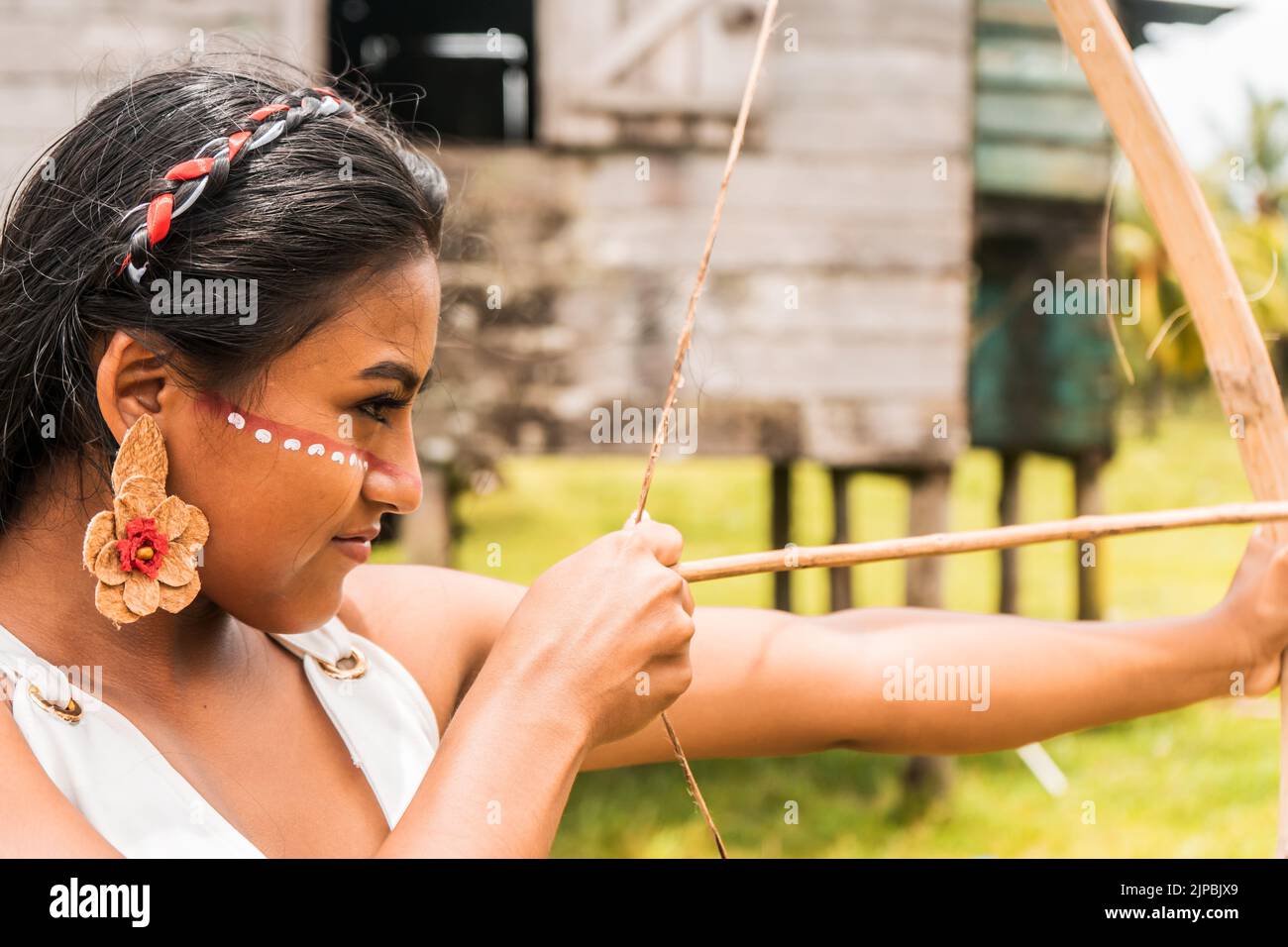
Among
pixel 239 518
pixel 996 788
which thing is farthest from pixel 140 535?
pixel 996 788

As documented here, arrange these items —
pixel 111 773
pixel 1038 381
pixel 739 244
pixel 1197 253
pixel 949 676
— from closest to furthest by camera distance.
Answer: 1. pixel 111 773
2. pixel 949 676
3. pixel 1197 253
4. pixel 739 244
5. pixel 1038 381

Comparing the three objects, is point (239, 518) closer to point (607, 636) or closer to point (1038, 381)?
point (607, 636)

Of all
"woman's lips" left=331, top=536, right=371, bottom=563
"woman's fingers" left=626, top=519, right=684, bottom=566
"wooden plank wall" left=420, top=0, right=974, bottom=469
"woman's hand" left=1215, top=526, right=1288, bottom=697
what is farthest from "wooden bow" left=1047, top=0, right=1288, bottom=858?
"wooden plank wall" left=420, top=0, right=974, bottom=469

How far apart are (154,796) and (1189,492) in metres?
11.3

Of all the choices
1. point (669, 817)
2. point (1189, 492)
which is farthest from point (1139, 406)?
point (669, 817)

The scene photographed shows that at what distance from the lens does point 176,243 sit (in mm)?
1114

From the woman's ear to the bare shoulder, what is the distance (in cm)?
40

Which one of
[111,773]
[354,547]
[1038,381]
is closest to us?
[111,773]

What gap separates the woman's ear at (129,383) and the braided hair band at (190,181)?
0.06 meters

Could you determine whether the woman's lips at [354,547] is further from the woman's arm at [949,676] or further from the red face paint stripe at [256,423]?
the woman's arm at [949,676]

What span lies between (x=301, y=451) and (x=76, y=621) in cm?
28

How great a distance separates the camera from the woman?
3.48 ft

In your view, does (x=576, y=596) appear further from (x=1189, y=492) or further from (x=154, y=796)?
(x=1189, y=492)

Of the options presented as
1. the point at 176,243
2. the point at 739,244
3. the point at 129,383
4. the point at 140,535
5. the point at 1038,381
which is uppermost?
the point at 176,243
